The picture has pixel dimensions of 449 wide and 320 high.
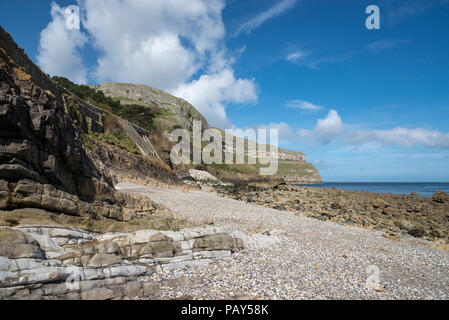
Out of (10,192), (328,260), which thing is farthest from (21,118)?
(328,260)

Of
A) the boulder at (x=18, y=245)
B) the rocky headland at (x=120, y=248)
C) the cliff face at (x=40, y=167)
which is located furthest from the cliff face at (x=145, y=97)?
the boulder at (x=18, y=245)

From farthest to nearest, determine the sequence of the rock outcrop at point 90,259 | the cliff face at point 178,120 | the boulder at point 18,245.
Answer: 1. the cliff face at point 178,120
2. the boulder at point 18,245
3. the rock outcrop at point 90,259

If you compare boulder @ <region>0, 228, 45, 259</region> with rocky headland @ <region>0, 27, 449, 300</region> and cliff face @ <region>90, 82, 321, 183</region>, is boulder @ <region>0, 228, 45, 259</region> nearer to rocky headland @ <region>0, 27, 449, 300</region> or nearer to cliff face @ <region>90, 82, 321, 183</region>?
rocky headland @ <region>0, 27, 449, 300</region>

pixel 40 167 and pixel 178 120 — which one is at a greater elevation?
pixel 178 120

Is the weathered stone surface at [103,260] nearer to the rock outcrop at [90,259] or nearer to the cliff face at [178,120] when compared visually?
the rock outcrop at [90,259]

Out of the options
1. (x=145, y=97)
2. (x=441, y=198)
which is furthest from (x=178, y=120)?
(x=441, y=198)

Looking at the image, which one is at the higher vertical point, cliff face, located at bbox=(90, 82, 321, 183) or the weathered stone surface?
cliff face, located at bbox=(90, 82, 321, 183)

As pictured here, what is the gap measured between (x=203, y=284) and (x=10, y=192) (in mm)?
6513

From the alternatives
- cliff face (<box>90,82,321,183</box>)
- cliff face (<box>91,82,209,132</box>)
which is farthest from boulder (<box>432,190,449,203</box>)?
cliff face (<box>91,82,209,132</box>)

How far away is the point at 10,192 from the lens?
25.3ft

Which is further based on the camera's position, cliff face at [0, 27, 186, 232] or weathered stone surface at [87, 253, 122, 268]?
cliff face at [0, 27, 186, 232]

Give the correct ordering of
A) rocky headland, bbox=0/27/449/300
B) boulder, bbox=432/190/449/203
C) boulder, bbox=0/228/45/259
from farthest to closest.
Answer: boulder, bbox=432/190/449/203
rocky headland, bbox=0/27/449/300
boulder, bbox=0/228/45/259

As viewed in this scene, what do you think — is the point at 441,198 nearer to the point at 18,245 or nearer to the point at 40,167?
the point at 40,167
